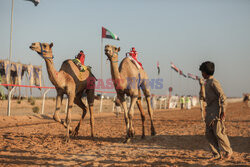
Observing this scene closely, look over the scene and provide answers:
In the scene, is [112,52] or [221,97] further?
[112,52]

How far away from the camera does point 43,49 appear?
645 cm

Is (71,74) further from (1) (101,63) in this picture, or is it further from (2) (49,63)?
(1) (101,63)

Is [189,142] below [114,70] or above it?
below

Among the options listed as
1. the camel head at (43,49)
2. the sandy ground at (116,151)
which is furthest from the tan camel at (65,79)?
the sandy ground at (116,151)

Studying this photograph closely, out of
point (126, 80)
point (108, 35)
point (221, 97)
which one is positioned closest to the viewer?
point (221, 97)

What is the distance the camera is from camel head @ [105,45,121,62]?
6555 mm

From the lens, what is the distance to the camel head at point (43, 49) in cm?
633

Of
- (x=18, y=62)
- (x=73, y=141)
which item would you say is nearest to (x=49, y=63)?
(x=73, y=141)

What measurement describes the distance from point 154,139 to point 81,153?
263 cm

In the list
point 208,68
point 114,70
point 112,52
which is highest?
point 112,52

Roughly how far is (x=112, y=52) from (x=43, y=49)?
1.93 metres

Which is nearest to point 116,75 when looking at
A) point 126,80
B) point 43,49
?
point 126,80

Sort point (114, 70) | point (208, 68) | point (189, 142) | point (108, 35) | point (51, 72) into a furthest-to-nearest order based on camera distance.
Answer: point (108, 35), point (114, 70), point (189, 142), point (51, 72), point (208, 68)

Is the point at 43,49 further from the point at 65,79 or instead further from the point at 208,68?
the point at 208,68
